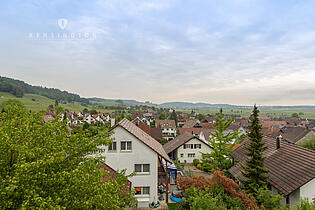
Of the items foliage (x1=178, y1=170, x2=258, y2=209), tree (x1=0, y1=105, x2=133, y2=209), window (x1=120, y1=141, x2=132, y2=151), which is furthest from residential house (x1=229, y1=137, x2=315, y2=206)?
tree (x1=0, y1=105, x2=133, y2=209)

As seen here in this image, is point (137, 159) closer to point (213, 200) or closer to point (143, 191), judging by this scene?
point (143, 191)

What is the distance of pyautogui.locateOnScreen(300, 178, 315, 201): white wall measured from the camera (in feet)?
51.3

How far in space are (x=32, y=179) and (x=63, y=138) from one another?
10.3 ft

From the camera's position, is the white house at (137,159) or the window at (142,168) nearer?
the white house at (137,159)

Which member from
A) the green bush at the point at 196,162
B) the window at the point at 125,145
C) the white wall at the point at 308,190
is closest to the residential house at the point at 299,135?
the green bush at the point at 196,162

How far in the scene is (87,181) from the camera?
797cm

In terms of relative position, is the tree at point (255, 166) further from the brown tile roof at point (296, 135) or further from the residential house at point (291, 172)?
the brown tile roof at point (296, 135)

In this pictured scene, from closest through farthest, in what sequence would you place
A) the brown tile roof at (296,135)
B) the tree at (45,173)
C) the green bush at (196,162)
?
the tree at (45,173) → the green bush at (196,162) → the brown tile roof at (296,135)

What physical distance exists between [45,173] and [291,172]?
1911 cm

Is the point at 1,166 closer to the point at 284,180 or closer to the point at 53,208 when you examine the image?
the point at 53,208

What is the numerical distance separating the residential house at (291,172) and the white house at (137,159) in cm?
990

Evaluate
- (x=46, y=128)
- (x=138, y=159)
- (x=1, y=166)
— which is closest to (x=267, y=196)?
(x=138, y=159)

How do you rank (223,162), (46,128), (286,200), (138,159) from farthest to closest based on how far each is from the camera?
(223,162), (138,159), (286,200), (46,128)

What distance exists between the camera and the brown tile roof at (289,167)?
1606cm
